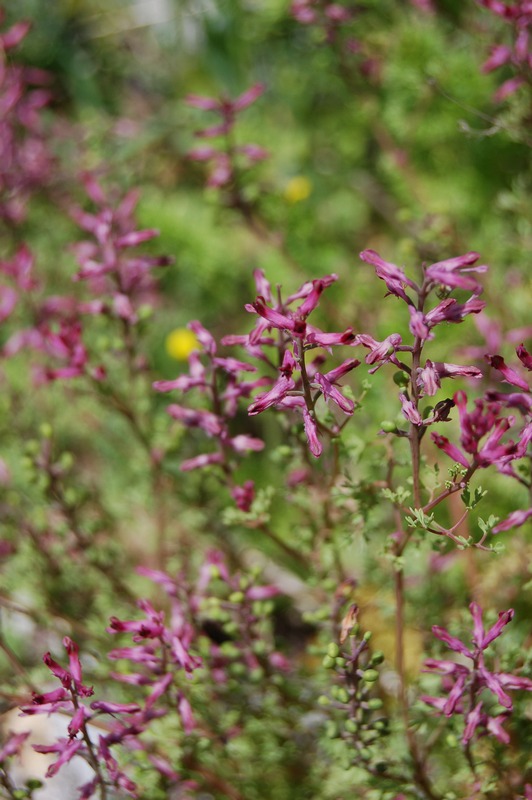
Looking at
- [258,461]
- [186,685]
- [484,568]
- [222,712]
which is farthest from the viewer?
[258,461]

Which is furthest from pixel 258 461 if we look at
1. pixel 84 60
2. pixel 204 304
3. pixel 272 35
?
pixel 84 60

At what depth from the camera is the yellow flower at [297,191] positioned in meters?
3.18

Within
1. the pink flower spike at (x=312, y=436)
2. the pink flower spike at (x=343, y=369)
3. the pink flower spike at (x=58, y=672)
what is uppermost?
the pink flower spike at (x=343, y=369)

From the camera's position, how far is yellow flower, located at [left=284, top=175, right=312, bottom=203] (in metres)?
3.18

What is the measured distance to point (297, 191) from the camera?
3.20 m

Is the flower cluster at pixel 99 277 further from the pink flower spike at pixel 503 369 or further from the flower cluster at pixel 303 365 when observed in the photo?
the pink flower spike at pixel 503 369

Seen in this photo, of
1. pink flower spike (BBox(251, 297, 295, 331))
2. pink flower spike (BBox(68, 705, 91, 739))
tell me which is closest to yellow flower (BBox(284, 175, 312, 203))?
pink flower spike (BBox(251, 297, 295, 331))

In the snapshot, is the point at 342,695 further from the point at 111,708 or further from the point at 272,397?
the point at 272,397

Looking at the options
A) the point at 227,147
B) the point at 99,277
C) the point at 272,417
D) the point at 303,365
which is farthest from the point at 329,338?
the point at 227,147

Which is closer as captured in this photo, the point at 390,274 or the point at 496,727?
the point at 390,274

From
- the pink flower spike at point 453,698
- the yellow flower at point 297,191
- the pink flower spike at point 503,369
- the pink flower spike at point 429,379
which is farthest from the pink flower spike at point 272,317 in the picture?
the yellow flower at point 297,191

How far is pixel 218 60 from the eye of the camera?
337cm

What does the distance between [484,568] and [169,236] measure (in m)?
1.86

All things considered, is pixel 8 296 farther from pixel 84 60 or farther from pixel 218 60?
pixel 84 60
